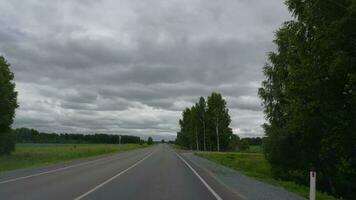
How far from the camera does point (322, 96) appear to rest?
2019 centimetres

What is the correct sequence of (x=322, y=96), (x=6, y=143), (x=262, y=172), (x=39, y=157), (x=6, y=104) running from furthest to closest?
1. (x=6, y=143)
2. (x=6, y=104)
3. (x=39, y=157)
4. (x=262, y=172)
5. (x=322, y=96)

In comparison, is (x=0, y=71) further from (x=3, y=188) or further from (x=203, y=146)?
(x=203, y=146)

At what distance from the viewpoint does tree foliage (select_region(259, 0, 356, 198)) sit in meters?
17.5

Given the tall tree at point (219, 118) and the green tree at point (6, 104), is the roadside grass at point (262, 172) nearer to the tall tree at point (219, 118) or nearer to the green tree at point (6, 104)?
the green tree at point (6, 104)

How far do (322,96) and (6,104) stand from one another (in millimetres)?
49435

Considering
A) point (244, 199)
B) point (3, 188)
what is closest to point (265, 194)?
point (244, 199)

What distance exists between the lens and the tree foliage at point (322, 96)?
1747 cm

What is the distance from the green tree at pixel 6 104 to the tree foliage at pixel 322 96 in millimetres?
37808

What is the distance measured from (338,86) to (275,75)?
18722mm

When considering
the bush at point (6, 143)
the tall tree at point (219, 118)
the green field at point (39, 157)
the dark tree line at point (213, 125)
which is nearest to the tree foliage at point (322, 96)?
the green field at point (39, 157)

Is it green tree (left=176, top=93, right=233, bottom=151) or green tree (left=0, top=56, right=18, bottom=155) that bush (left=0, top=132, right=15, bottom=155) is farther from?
green tree (left=176, top=93, right=233, bottom=151)

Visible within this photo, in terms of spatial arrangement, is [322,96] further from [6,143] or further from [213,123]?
[213,123]

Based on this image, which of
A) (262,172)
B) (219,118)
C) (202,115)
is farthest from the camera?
(202,115)

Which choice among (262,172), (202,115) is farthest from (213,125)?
(262,172)
